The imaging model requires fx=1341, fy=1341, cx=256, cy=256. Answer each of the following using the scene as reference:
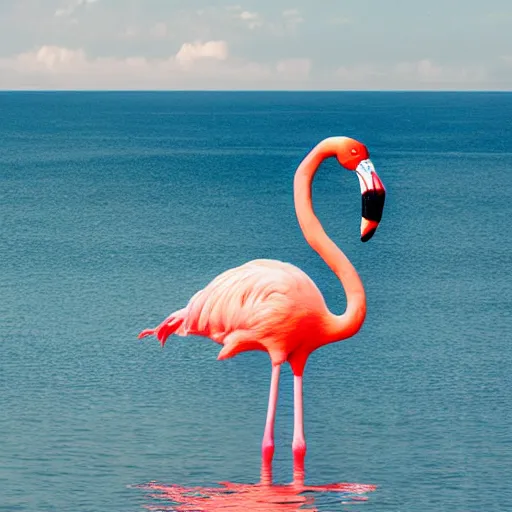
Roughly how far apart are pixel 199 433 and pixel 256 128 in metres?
141

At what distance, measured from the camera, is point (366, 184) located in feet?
62.9

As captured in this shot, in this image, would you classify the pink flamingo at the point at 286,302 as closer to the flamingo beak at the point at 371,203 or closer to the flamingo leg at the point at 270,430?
the flamingo leg at the point at 270,430

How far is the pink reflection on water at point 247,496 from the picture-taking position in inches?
Answer: 808

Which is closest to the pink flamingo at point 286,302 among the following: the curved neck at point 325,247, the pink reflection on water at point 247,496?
A: the curved neck at point 325,247

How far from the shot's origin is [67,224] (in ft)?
205

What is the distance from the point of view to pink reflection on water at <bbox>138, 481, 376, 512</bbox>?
20.5 meters

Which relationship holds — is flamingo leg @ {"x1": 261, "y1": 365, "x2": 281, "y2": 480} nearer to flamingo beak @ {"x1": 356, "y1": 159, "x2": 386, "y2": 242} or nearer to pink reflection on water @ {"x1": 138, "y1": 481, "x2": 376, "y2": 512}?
pink reflection on water @ {"x1": 138, "y1": 481, "x2": 376, "y2": 512}

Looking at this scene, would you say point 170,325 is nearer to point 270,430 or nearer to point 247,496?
point 270,430

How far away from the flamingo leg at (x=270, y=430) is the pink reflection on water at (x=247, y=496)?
1.23 ft

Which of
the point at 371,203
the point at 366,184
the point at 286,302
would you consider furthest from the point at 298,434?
the point at 366,184

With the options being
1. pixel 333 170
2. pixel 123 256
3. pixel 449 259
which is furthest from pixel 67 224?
pixel 333 170

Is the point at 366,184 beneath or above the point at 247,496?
above

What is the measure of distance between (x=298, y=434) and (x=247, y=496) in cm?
135

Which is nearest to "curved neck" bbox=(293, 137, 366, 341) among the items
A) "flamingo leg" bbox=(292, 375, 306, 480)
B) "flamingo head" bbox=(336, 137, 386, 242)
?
"flamingo head" bbox=(336, 137, 386, 242)
